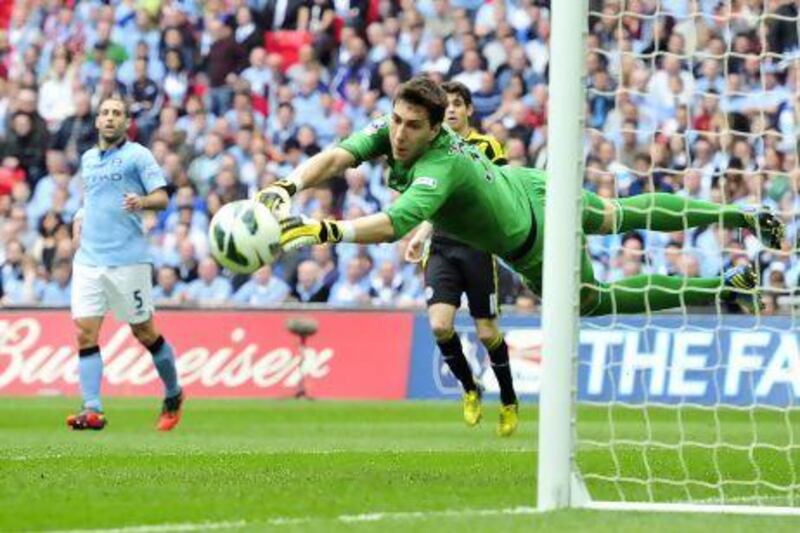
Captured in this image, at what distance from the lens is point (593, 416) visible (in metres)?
17.4

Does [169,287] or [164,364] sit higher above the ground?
[169,287]

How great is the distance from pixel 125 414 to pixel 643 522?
10.3 meters

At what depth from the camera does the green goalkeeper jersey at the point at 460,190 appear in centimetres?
962

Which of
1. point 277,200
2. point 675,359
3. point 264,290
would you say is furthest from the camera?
point 264,290

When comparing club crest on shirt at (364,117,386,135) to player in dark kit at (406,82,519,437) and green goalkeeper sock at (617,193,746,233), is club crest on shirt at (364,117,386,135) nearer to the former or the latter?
green goalkeeper sock at (617,193,746,233)

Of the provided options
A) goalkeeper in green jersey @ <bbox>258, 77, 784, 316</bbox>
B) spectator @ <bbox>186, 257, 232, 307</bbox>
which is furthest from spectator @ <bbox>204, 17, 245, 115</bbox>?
goalkeeper in green jersey @ <bbox>258, 77, 784, 316</bbox>

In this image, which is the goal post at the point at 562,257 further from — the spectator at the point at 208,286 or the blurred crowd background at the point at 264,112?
the spectator at the point at 208,286

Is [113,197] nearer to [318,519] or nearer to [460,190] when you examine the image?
[460,190]

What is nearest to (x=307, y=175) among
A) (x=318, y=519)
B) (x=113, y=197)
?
(x=318, y=519)

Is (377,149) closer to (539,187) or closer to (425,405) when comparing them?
(539,187)

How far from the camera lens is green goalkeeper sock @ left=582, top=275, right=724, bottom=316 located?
10914 mm

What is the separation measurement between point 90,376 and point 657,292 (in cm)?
543

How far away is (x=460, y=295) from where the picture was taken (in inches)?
567

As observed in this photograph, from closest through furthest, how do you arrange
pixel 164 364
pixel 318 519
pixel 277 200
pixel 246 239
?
pixel 318 519, pixel 246 239, pixel 277 200, pixel 164 364
